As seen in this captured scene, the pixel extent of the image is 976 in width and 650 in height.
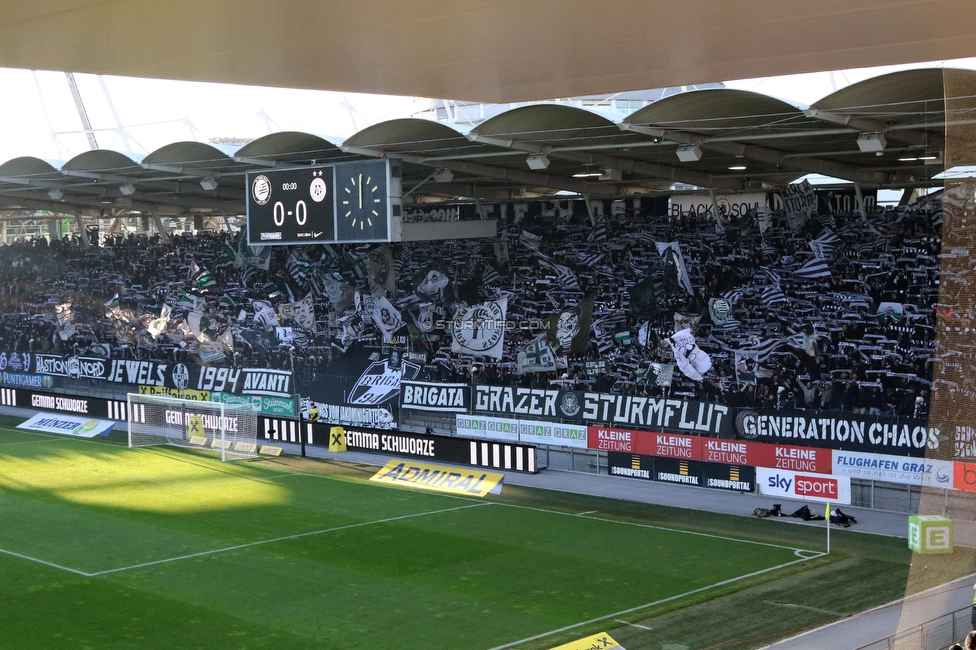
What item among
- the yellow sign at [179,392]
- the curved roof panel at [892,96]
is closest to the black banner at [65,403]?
the yellow sign at [179,392]

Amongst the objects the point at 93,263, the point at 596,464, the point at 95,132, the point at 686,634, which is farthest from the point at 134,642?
the point at 93,263

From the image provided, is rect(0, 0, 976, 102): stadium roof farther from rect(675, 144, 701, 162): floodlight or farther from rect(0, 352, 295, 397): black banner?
rect(0, 352, 295, 397): black banner

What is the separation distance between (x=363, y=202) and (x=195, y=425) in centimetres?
1132

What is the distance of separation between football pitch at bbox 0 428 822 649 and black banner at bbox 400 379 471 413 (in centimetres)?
437

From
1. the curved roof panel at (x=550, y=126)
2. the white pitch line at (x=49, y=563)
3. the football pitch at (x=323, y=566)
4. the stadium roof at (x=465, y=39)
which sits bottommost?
the white pitch line at (x=49, y=563)

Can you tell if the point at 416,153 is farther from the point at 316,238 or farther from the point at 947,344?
the point at 947,344

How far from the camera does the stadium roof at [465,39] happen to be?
17.1ft

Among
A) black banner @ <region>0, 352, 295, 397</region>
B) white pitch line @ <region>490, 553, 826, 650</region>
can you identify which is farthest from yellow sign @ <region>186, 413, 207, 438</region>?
white pitch line @ <region>490, 553, 826, 650</region>

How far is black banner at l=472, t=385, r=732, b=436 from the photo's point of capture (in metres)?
23.2

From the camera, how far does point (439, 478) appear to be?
24.6m

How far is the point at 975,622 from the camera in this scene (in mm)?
9844

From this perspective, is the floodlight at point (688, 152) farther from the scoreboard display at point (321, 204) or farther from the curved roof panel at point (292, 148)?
the curved roof panel at point (292, 148)

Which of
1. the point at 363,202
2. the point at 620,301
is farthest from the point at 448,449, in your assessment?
the point at 620,301

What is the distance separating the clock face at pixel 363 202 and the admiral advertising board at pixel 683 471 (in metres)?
7.76
